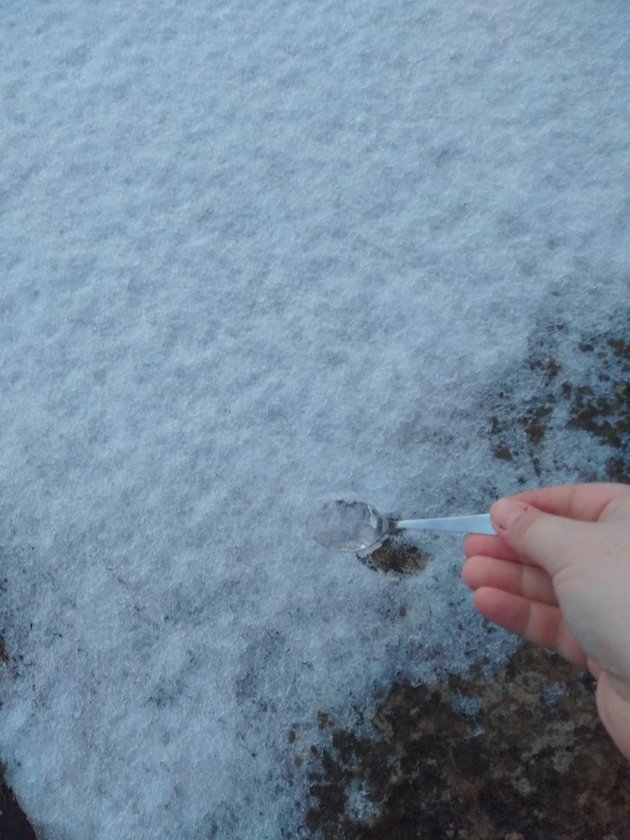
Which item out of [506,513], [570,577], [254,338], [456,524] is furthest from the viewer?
[254,338]

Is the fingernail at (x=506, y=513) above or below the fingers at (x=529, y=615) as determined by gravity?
above

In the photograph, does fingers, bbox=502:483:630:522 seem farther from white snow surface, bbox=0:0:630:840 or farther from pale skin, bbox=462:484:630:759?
white snow surface, bbox=0:0:630:840

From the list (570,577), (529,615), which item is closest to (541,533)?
(570,577)

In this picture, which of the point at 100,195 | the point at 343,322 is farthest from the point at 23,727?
the point at 100,195

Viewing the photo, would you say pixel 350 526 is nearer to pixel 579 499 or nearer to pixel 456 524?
pixel 456 524

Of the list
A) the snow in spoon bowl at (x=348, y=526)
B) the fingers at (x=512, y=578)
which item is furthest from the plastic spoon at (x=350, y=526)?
the fingers at (x=512, y=578)

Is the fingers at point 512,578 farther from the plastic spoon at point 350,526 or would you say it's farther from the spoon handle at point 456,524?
the plastic spoon at point 350,526
